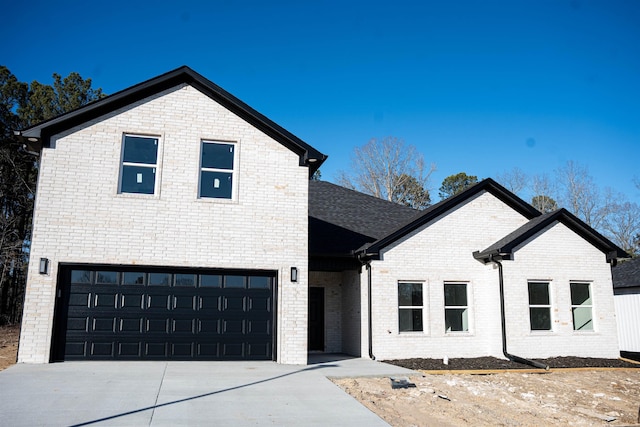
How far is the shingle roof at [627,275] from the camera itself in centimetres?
2007

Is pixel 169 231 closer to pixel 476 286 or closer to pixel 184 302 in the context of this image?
pixel 184 302

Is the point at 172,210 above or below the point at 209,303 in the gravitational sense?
above

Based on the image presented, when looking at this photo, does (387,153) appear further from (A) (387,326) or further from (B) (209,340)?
(B) (209,340)

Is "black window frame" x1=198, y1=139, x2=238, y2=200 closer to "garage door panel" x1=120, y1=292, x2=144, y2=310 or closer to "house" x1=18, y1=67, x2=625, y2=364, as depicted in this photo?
"house" x1=18, y1=67, x2=625, y2=364

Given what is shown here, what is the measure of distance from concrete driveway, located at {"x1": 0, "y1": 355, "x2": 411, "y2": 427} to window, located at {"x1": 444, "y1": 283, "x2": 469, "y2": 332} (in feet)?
14.2

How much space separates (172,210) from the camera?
12.4 m

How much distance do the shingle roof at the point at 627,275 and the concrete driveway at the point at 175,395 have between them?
13.4 m

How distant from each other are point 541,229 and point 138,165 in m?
11.8

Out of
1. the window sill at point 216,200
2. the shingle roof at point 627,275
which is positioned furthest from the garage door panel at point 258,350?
the shingle roof at point 627,275

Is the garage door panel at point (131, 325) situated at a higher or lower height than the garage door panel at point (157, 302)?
lower

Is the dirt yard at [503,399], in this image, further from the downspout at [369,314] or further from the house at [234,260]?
the house at [234,260]

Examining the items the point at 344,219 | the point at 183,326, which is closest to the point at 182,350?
the point at 183,326

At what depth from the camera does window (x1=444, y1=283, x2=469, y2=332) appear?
15.4 metres

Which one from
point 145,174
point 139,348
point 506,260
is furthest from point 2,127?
point 506,260
